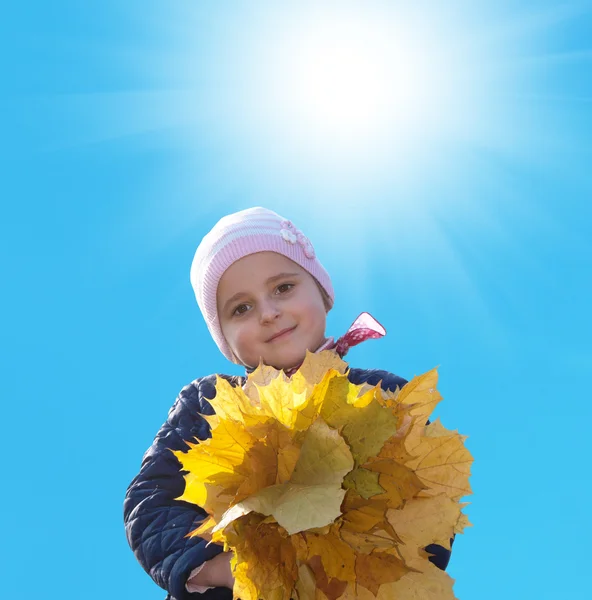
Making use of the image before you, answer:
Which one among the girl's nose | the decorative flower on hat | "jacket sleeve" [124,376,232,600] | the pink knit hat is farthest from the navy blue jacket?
the decorative flower on hat

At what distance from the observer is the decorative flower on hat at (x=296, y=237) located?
283 centimetres

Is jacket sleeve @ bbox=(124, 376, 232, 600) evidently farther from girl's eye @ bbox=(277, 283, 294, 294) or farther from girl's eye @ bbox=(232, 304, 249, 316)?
girl's eye @ bbox=(277, 283, 294, 294)

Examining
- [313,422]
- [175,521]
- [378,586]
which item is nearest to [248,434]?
[313,422]

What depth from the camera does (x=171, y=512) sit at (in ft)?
6.44

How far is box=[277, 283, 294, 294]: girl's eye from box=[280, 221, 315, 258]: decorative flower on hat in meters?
0.30

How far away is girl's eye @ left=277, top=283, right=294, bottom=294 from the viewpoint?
2570mm

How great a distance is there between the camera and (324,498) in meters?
1.04

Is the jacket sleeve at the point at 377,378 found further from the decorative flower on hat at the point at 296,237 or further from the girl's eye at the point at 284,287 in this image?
the decorative flower on hat at the point at 296,237

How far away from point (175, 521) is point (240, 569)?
2.59 ft

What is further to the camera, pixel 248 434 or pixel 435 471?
pixel 435 471

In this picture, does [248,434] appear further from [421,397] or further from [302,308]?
[302,308]

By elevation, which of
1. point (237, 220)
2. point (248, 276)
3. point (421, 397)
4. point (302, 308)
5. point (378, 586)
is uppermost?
point (237, 220)

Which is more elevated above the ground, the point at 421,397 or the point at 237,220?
the point at 237,220

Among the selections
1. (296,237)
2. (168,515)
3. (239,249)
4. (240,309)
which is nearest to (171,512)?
(168,515)
